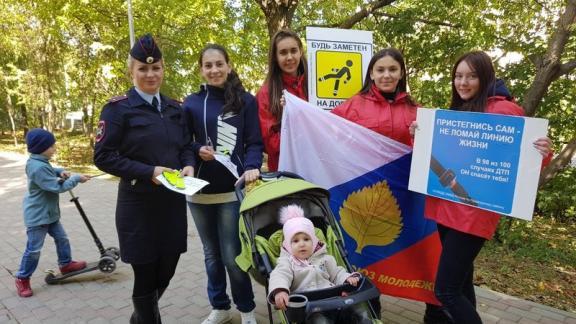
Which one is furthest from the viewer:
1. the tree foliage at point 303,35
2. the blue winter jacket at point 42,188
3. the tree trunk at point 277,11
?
the tree trunk at point 277,11

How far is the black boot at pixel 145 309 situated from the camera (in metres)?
Result: 2.99

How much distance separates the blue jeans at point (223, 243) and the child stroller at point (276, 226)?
1.10ft

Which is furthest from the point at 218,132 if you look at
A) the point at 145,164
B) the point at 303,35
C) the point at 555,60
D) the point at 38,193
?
the point at 303,35

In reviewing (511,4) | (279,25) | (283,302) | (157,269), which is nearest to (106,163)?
(157,269)

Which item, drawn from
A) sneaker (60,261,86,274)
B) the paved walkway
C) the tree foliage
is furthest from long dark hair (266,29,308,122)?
the tree foliage

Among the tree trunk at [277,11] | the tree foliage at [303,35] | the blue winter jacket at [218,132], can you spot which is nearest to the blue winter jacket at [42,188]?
the blue winter jacket at [218,132]

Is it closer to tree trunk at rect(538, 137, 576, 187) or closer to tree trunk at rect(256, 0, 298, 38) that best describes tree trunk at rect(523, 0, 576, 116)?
tree trunk at rect(538, 137, 576, 187)

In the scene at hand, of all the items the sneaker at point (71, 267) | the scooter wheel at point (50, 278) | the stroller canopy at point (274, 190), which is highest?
the stroller canopy at point (274, 190)

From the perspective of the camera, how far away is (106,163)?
104 inches

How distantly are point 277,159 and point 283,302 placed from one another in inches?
65.1

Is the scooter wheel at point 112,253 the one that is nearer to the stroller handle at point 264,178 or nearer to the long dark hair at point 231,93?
the stroller handle at point 264,178

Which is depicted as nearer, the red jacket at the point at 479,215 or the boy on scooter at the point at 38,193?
the red jacket at the point at 479,215

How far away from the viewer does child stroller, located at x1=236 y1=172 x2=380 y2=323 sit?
2.44 meters

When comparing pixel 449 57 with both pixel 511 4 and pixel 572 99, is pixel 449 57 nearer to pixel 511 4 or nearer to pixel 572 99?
pixel 511 4
